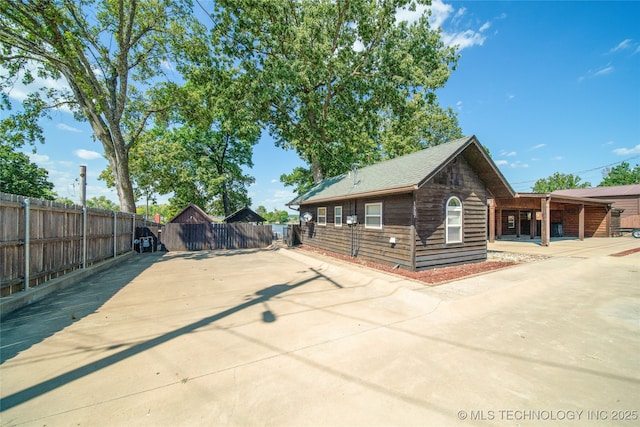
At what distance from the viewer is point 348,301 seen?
5422 mm

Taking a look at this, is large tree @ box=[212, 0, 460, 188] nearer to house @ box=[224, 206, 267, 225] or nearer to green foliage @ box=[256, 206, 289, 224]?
house @ box=[224, 206, 267, 225]

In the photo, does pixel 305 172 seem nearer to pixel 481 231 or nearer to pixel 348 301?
pixel 481 231

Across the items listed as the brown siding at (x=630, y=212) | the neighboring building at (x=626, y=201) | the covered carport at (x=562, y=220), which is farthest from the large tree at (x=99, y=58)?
the brown siding at (x=630, y=212)

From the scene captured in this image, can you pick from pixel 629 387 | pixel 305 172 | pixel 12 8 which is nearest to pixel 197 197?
pixel 305 172

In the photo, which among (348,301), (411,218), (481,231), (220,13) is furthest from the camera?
(220,13)

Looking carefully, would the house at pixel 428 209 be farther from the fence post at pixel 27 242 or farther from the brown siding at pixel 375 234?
the fence post at pixel 27 242

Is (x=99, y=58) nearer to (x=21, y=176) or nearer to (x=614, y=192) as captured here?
(x=21, y=176)

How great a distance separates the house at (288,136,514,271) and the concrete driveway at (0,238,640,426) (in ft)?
8.05

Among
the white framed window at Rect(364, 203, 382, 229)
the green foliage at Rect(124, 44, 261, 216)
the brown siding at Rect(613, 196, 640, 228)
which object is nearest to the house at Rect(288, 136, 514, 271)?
the white framed window at Rect(364, 203, 382, 229)

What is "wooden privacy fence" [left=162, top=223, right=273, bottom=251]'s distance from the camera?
1495cm

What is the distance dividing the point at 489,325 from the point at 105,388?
17.4ft

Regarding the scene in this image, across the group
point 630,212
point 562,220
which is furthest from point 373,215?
point 630,212

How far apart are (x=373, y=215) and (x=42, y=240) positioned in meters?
9.21

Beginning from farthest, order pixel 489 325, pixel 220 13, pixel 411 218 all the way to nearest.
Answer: pixel 220 13 → pixel 411 218 → pixel 489 325
